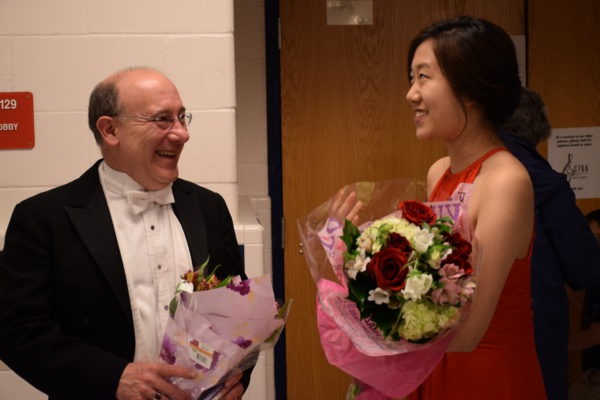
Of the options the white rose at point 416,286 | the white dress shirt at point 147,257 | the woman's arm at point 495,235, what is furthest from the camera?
the white dress shirt at point 147,257

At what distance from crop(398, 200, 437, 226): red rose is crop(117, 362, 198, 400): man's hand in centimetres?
62

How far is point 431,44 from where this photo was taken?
6.37 ft

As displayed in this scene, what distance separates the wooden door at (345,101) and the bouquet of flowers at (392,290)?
213cm

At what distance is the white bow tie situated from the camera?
1953mm

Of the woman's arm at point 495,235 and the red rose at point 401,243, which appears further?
the woman's arm at point 495,235

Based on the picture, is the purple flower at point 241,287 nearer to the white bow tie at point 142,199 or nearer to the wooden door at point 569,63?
the white bow tie at point 142,199

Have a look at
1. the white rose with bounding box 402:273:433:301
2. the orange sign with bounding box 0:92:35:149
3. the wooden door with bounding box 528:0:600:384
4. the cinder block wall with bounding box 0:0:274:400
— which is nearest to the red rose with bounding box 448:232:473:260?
the white rose with bounding box 402:273:433:301

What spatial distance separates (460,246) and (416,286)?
155 mm

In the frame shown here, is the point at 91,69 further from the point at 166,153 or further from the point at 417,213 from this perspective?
the point at 417,213

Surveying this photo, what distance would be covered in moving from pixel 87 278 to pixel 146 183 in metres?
0.30

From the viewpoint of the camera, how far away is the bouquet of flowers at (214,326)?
1680 millimetres

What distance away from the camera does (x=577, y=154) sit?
398 centimetres

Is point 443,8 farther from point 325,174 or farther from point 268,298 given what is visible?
point 268,298

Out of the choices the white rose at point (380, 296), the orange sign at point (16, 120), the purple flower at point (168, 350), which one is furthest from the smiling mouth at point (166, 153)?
the orange sign at point (16, 120)
